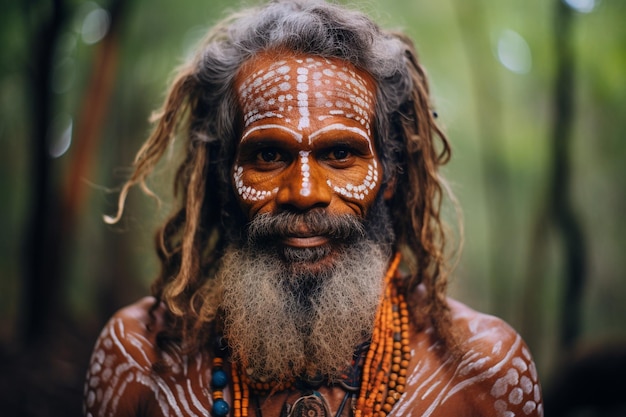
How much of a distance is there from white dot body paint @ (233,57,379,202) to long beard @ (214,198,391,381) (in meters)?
0.15

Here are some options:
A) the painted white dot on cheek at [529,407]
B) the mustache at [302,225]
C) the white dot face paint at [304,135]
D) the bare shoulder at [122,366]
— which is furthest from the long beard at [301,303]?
the painted white dot on cheek at [529,407]

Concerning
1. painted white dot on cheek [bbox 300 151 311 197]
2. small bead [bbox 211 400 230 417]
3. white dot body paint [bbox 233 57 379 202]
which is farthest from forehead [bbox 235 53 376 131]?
small bead [bbox 211 400 230 417]

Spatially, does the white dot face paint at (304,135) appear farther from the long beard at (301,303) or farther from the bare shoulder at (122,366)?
the bare shoulder at (122,366)

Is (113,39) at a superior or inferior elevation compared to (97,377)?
superior

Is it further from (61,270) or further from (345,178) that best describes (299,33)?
(61,270)

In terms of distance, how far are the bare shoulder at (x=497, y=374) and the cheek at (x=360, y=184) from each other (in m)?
0.64

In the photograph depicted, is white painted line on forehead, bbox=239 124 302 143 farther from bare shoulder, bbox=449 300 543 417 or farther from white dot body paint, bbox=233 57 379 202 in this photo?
bare shoulder, bbox=449 300 543 417

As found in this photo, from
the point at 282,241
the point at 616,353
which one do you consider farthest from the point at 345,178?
the point at 616,353

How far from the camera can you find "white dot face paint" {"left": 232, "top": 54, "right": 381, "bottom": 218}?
2.11 meters

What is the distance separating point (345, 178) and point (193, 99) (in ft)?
2.88

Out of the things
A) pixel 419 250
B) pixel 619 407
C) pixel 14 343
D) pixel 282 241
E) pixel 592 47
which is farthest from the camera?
pixel 14 343

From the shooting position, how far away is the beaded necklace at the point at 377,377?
212 cm

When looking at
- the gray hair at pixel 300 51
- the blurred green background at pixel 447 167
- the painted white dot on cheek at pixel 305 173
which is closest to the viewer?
the painted white dot on cheek at pixel 305 173

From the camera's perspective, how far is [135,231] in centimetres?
755
